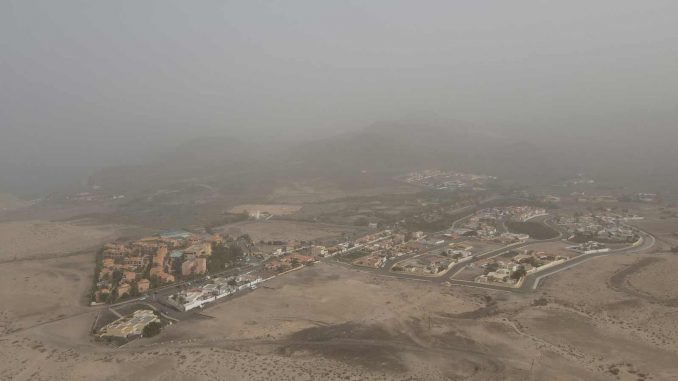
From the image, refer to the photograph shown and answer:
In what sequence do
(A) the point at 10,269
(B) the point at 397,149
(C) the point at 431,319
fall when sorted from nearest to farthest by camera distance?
(C) the point at 431,319 < (A) the point at 10,269 < (B) the point at 397,149

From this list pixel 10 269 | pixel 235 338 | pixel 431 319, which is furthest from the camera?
pixel 10 269

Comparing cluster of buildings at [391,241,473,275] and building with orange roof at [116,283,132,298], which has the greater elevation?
cluster of buildings at [391,241,473,275]

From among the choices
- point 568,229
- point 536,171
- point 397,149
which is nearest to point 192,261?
point 568,229

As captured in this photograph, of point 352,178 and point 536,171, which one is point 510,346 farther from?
point 536,171

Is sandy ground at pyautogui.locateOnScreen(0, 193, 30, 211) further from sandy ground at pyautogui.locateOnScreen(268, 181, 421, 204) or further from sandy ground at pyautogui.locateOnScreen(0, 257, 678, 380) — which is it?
sandy ground at pyautogui.locateOnScreen(0, 257, 678, 380)

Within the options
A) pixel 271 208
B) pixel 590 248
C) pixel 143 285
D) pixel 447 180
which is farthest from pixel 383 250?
pixel 447 180

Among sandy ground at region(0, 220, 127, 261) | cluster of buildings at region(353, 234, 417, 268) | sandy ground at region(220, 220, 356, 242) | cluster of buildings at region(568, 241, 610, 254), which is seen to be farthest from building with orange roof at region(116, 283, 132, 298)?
cluster of buildings at region(568, 241, 610, 254)

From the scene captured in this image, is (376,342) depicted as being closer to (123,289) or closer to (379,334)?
(379,334)
